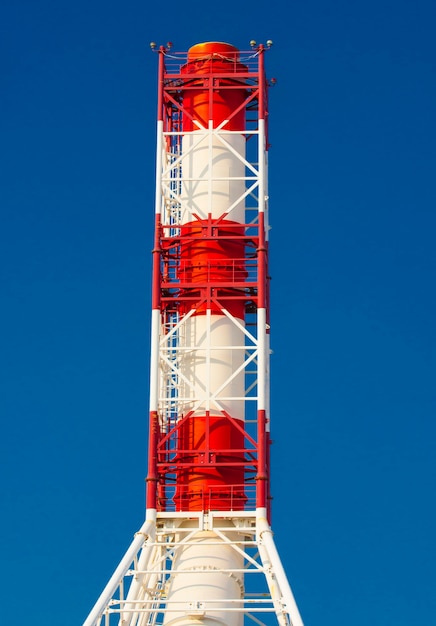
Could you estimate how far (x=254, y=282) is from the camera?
6762 cm

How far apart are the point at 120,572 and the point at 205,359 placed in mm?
9610

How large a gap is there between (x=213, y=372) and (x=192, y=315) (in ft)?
7.88

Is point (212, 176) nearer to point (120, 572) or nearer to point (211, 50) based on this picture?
point (211, 50)

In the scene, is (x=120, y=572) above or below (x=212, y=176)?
below

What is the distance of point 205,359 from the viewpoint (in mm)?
67500

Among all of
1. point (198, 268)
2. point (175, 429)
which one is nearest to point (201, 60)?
point (198, 268)

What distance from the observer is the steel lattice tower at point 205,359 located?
64125mm

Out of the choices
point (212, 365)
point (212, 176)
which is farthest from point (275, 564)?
point (212, 176)

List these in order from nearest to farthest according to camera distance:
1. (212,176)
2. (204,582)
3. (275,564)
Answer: (275,564) < (204,582) < (212,176)

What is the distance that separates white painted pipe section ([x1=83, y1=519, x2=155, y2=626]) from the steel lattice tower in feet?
0.23

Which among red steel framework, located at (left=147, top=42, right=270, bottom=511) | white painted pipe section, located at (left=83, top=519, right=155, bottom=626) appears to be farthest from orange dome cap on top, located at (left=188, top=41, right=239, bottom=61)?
white painted pipe section, located at (left=83, top=519, right=155, bottom=626)

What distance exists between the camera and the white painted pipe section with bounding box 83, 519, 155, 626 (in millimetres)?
59438

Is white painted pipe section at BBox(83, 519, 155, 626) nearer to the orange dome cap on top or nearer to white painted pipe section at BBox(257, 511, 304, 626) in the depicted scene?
white painted pipe section at BBox(257, 511, 304, 626)

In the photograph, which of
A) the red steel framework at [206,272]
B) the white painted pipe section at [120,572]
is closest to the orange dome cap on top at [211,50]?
the red steel framework at [206,272]
